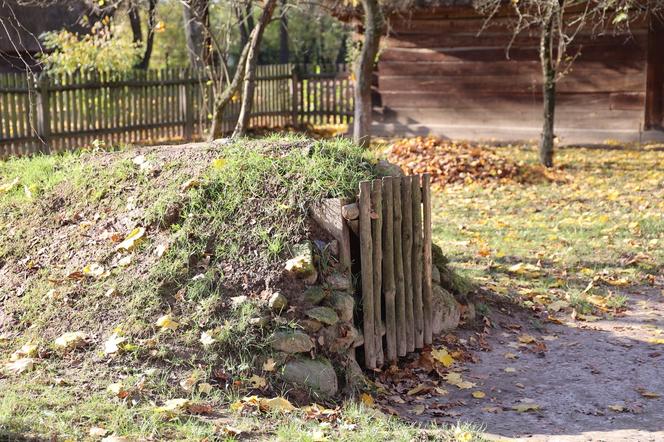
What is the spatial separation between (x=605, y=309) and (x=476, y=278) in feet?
4.06

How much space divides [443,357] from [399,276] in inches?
26.5

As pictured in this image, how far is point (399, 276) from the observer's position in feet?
21.4

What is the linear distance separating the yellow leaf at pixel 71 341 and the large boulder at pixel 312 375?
4.23ft

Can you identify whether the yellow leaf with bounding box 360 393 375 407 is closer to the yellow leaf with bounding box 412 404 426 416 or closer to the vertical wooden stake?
the yellow leaf with bounding box 412 404 426 416

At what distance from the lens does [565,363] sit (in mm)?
6598

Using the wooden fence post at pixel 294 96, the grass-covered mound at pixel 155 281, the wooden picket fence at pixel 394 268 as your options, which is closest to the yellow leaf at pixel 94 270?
the grass-covered mound at pixel 155 281

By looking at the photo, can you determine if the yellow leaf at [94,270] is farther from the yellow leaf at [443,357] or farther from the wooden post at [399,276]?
the yellow leaf at [443,357]

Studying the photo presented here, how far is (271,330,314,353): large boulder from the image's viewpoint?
223 inches

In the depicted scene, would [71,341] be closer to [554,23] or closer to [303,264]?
[303,264]

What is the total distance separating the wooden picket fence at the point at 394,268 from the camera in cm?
620

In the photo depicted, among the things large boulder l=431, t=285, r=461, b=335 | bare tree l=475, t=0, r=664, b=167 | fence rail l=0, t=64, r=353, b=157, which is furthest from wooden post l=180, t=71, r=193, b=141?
large boulder l=431, t=285, r=461, b=335

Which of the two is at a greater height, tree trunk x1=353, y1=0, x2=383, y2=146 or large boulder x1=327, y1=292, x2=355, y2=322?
tree trunk x1=353, y1=0, x2=383, y2=146

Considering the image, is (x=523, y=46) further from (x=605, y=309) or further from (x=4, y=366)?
(x=4, y=366)

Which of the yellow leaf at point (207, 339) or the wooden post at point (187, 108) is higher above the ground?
the wooden post at point (187, 108)
